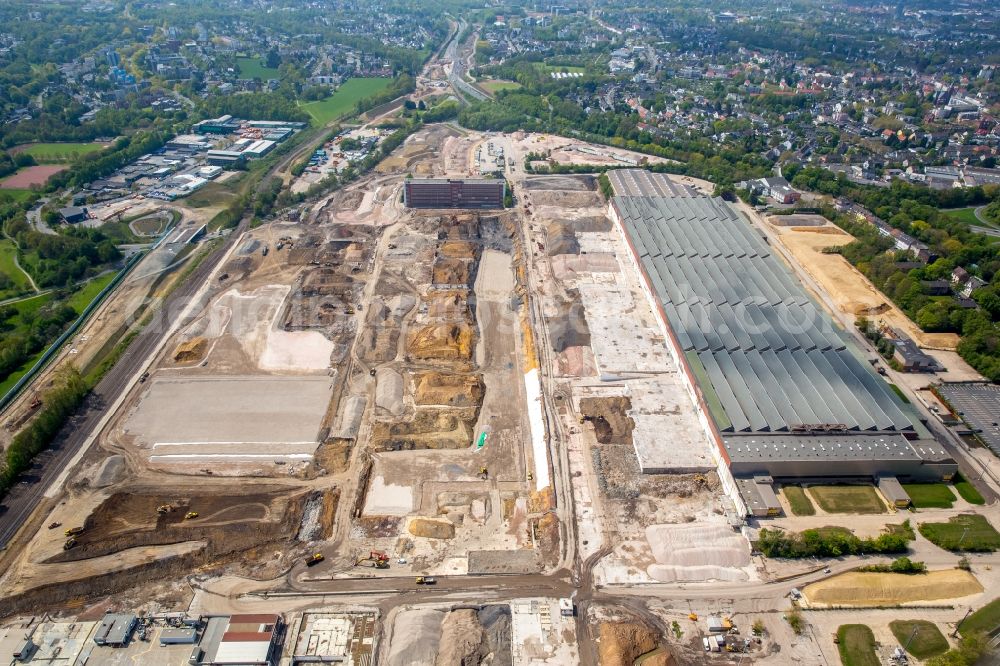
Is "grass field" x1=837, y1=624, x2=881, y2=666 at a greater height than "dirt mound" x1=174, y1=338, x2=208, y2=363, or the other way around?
"dirt mound" x1=174, y1=338, x2=208, y2=363

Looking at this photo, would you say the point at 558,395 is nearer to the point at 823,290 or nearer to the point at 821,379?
the point at 821,379

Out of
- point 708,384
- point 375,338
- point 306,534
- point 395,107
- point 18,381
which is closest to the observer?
point 306,534

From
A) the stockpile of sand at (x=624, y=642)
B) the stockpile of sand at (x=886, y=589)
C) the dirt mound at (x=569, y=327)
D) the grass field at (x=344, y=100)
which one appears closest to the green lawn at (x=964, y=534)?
the stockpile of sand at (x=886, y=589)

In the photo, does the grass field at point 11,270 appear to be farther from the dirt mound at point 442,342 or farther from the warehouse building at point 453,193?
the warehouse building at point 453,193

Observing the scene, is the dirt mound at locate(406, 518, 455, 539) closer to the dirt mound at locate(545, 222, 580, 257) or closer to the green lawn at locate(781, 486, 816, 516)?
the green lawn at locate(781, 486, 816, 516)

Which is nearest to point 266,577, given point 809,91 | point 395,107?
point 395,107

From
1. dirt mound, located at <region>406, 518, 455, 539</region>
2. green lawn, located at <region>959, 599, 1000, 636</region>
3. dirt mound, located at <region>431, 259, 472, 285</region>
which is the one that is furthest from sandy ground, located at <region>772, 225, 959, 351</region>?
dirt mound, located at <region>406, 518, 455, 539</region>

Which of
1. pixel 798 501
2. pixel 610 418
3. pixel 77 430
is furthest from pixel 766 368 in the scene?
pixel 77 430
